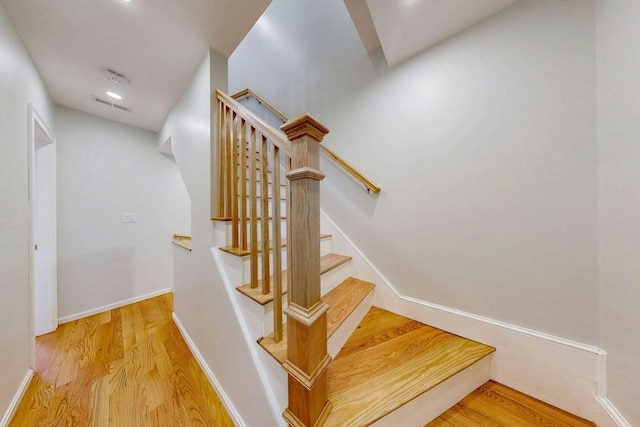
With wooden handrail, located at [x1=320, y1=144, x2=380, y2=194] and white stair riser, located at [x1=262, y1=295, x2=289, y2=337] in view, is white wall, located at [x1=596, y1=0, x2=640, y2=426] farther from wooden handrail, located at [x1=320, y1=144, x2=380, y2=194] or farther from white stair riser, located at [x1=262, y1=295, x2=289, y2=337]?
white stair riser, located at [x1=262, y1=295, x2=289, y2=337]

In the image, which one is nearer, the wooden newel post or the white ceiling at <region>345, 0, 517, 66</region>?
the wooden newel post

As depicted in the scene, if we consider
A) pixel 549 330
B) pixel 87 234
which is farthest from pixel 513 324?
→ pixel 87 234

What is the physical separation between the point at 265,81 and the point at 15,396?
3.35m

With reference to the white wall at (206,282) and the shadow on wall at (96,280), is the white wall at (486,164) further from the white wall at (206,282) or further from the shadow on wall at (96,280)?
the shadow on wall at (96,280)

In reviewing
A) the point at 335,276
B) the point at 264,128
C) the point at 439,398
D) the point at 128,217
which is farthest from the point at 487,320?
the point at 128,217

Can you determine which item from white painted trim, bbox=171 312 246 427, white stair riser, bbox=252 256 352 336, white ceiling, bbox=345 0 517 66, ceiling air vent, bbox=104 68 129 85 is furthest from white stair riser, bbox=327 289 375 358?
ceiling air vent, bbox=104 68 129 85

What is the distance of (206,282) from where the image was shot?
1.50 metres

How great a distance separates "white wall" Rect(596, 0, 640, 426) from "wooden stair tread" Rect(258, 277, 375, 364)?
110cm

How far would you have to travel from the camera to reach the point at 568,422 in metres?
0.93

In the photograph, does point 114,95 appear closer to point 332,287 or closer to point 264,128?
point 264,128

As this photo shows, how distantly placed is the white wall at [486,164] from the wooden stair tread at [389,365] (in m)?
0.24

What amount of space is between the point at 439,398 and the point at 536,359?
21.9 inches

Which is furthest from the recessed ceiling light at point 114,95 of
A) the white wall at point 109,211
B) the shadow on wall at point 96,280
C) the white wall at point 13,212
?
the shadow on wall at point 96,280

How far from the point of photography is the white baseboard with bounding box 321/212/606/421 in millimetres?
938
